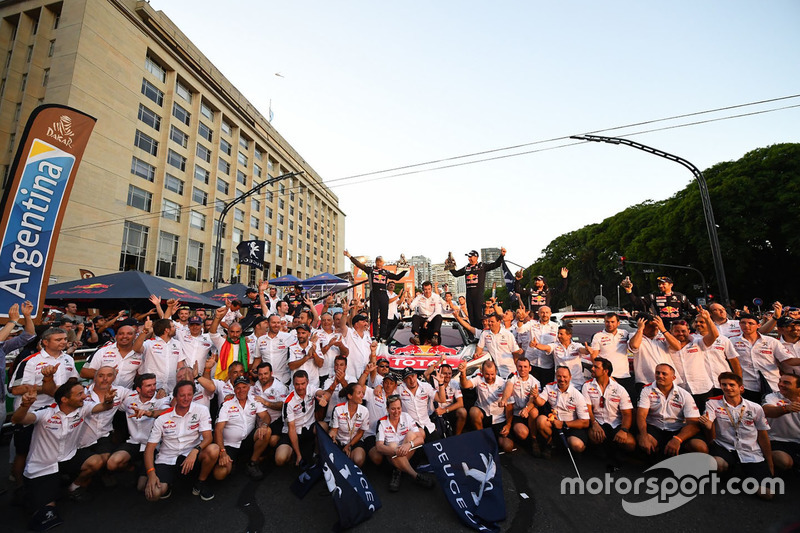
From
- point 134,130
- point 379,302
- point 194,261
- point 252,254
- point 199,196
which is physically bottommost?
point 379,302

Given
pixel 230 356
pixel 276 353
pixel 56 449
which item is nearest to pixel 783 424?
pixel 276 353

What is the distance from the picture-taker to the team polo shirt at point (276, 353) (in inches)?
217

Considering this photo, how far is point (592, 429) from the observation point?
4383 mm

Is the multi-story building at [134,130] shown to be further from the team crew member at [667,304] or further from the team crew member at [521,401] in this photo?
the team crew member at [667,304]

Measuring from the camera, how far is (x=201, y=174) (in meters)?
31.2

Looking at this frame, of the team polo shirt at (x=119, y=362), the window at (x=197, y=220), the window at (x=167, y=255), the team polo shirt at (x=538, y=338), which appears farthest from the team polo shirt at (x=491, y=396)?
the window at (x=197, y=220)

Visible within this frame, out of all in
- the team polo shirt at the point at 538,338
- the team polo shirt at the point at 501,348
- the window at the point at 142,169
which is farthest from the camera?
the window at the point at 142,169

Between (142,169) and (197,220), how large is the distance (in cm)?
615

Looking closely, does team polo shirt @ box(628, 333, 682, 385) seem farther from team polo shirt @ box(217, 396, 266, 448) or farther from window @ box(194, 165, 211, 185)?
window @ box(194, 165, 211, 185)

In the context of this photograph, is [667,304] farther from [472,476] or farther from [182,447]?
[182,447]

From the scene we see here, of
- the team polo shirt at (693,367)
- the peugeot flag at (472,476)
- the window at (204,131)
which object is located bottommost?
the peugeot flag at (472,476)

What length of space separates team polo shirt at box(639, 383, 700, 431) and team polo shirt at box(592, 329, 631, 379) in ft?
2.42

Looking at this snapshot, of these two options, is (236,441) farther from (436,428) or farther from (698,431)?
(698,431)

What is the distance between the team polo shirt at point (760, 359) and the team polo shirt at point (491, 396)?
3.10 meters
